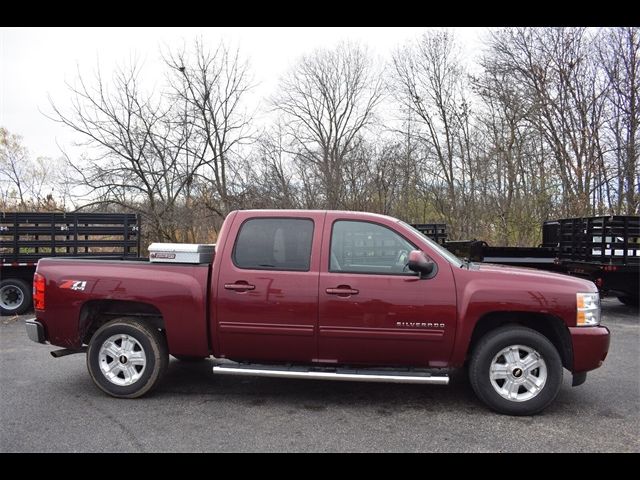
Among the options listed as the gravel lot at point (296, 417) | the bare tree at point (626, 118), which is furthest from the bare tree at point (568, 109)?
the gravel lot at point (296, 417)

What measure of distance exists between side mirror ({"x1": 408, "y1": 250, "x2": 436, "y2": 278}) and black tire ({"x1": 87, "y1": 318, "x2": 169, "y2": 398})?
103 inches

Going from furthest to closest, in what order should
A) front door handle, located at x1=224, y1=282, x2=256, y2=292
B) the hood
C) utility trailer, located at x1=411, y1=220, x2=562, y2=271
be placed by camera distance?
utility trailer, located at x1=411, y1=220, x2=562, y2=271
front door handle, located at x1=224, y1=282, x2=256, y2=292
the hood

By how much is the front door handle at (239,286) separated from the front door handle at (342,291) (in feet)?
2.43

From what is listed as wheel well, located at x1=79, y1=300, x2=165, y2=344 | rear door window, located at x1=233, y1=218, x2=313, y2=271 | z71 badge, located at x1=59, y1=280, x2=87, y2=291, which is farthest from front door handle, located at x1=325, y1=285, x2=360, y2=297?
z71 badge, located at x1=59, y1=280, x2=87, y2=291

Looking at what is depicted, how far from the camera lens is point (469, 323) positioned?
4254mm

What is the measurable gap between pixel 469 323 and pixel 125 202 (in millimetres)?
17125

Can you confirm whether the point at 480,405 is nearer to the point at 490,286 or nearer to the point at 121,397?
the point at 490,286

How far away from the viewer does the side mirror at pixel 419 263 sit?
417 cm

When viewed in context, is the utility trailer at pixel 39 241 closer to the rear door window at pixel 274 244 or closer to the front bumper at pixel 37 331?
the front bumper at pixel 37 331

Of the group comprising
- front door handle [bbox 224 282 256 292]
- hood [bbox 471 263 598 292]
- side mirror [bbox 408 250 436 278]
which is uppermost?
side mirror [bbox 408 250 436 278]

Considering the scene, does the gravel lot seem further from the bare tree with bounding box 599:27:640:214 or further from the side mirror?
the bare tree with bounding box 599:27:640:214

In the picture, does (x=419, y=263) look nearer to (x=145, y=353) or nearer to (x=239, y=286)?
(x=239, y=286)

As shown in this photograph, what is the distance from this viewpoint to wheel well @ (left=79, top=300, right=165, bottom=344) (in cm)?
476

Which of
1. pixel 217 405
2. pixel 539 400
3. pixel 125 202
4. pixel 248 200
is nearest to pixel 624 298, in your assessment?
pixel 539 400
